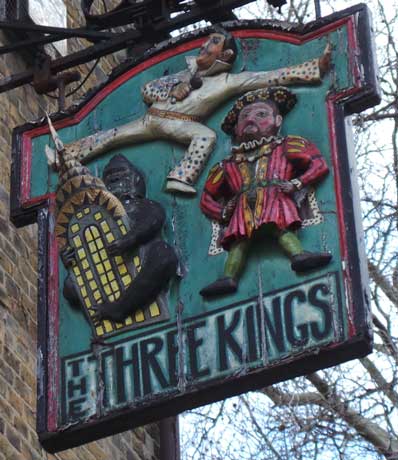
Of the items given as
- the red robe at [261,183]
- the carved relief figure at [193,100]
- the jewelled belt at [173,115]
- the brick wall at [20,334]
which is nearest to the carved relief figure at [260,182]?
the red robe at [261,183]

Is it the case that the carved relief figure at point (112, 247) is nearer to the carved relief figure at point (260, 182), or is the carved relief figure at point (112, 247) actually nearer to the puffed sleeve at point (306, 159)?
the carved relief figure at point (260, 182)

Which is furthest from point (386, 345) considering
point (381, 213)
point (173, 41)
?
point (173, 41)

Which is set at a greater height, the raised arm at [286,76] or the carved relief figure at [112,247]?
the raised arm at [286,76]

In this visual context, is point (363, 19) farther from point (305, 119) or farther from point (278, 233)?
point (278, 233)

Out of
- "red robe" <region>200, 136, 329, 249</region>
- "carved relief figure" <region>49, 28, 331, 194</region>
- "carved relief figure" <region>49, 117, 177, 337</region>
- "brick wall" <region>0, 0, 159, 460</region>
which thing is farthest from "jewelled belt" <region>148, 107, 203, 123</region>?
"brick wall" <region>0, 0, 159, 460</region>

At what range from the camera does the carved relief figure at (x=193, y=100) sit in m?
10.2

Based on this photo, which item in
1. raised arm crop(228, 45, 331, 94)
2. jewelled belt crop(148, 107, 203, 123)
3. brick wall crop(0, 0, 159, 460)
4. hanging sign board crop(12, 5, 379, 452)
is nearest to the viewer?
hanging sign board crop(12, 5, 379, 452)

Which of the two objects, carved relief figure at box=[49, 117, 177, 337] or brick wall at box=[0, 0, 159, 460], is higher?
brick wall at box=[0, 0, 159, 460]

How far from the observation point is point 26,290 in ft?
43.3

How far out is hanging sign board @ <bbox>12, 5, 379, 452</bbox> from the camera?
931cm

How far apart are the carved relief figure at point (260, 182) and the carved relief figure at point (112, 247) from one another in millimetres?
306

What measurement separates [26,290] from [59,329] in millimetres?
3269

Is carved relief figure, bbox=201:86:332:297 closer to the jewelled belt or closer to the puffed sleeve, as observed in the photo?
the puffed sleeve

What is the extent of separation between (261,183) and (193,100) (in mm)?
875
